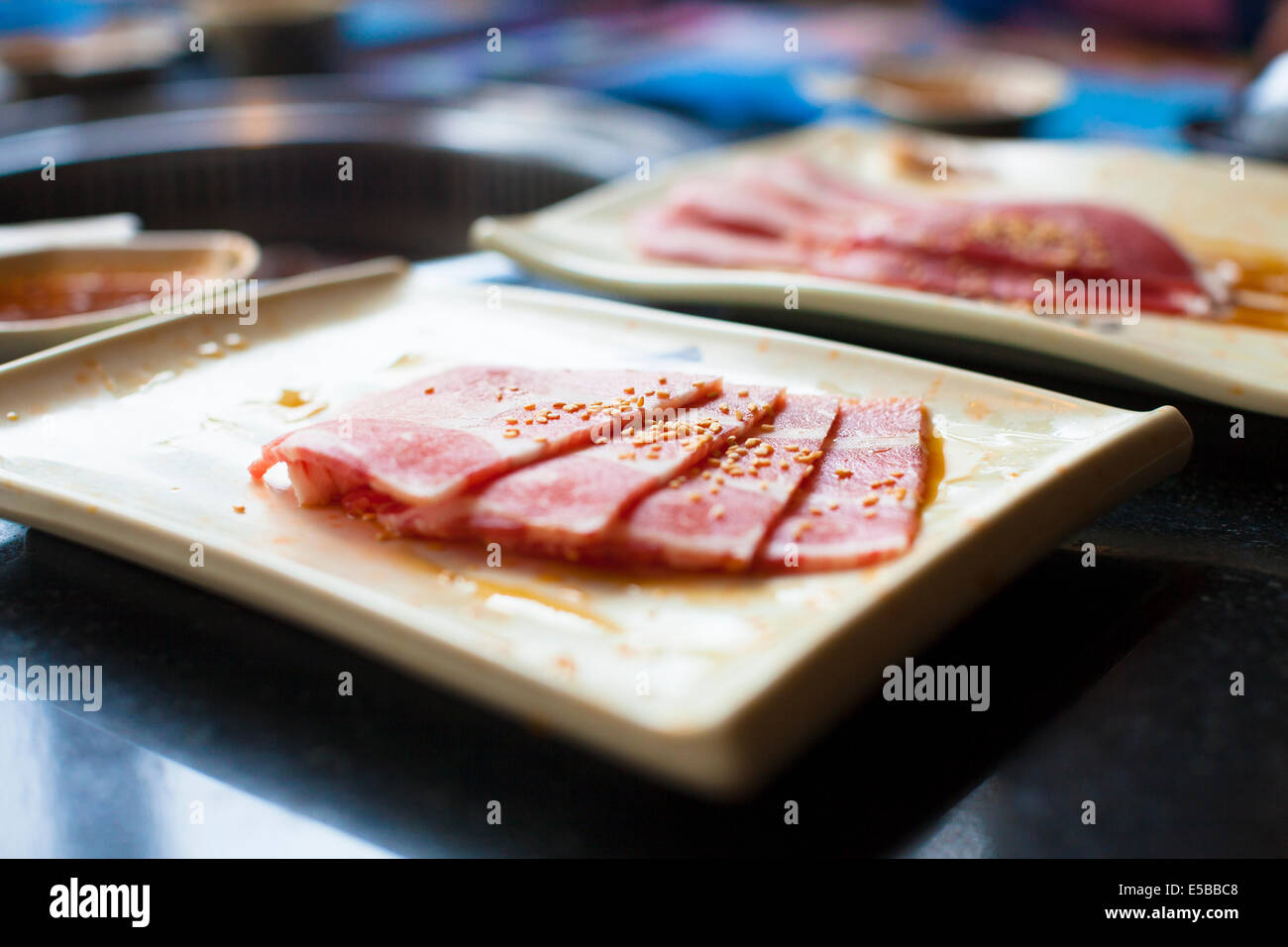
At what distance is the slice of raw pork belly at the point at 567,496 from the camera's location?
113 cm

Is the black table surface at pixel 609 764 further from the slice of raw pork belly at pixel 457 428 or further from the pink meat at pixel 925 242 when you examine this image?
the pink meat at pixel 925 242

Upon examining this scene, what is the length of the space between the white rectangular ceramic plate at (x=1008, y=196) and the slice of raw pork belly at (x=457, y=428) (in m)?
0.46

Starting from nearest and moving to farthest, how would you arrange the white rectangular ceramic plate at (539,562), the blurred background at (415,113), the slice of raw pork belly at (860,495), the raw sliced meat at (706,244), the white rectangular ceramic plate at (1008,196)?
the white rectangular ceramic plate at (539,562), the slice of raw pork belly at (860,495), the white rectangular ceramic plate at (1008,196), the raw sliced meat at (706,244), the blurred background at (415,113)

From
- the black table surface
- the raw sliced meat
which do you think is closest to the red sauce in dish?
the black table surface

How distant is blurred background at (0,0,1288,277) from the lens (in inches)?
128

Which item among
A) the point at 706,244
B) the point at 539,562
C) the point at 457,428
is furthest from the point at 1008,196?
the point at 539,562

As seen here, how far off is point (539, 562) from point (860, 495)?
0.36m

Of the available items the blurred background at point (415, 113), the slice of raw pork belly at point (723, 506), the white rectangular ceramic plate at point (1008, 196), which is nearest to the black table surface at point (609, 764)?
the slice of raw pork belly at point (723, 506)

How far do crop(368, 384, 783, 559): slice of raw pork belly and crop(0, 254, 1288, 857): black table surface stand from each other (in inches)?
6.8

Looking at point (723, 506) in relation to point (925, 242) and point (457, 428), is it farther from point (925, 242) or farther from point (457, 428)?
point (925, 242)

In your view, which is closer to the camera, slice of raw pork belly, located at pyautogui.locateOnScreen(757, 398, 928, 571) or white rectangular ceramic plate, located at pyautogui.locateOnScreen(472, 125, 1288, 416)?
slice of raw pork belly, located at pyautogui.locateOnScreen(757, 398, 928, 571)

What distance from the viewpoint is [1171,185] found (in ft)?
8.74

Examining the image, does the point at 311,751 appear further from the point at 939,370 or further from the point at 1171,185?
the point at 1171,185

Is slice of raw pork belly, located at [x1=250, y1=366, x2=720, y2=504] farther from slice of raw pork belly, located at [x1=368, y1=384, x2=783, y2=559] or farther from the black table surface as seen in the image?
the black table surface
